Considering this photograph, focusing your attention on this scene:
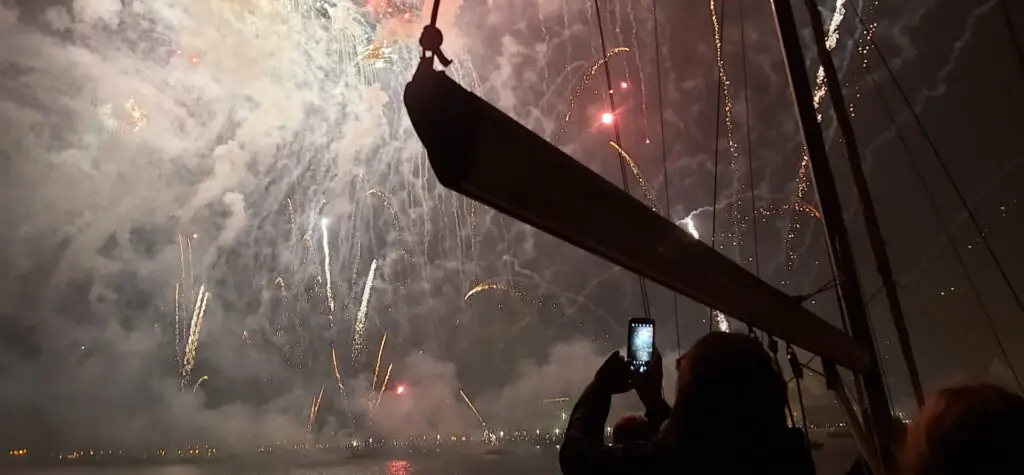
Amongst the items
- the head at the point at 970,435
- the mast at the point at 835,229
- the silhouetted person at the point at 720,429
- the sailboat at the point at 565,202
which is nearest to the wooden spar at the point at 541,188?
the sailboat at the point at 565,202

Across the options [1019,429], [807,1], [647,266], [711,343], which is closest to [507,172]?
[647,266]

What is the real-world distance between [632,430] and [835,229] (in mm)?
4866

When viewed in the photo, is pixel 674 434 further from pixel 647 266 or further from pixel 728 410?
pixel 647 266

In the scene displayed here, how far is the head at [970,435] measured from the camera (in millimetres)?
1544

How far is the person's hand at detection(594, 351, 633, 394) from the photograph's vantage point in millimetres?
2465

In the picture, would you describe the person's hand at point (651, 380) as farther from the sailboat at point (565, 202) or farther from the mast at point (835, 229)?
the mast at point (835, 229)

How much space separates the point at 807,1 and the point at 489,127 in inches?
412

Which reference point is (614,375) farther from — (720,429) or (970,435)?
(970,435)

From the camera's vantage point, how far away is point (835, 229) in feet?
22.4

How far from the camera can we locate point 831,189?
23.1 ft

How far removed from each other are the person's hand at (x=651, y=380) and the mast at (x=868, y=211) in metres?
7.74

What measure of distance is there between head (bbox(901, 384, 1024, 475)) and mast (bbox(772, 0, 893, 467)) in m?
4.18

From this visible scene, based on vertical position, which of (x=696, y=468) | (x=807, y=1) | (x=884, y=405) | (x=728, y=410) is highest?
(x=807, y=1)

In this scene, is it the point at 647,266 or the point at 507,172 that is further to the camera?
the point at 647,266
